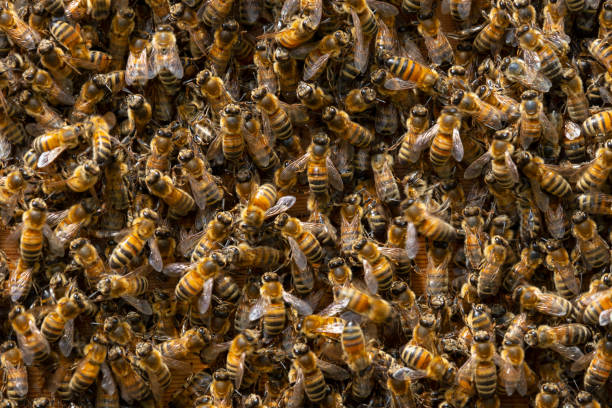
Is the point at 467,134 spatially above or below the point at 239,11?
below

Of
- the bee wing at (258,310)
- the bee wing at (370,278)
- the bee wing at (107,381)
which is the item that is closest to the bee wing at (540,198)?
the bee wing at (370,278)

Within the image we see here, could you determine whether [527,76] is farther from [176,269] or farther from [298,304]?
[176,269]

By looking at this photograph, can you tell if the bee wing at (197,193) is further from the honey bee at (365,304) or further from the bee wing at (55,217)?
the honey bee at (365,304)

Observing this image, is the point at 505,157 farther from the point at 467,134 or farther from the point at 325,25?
the point at 325,25

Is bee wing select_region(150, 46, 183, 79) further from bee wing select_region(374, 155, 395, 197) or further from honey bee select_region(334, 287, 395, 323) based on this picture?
honey bee select_region(334, 287, 395, 323)

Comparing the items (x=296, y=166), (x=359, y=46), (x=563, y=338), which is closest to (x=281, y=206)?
(x=296, y=166)

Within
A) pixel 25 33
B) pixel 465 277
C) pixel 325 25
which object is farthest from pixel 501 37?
pixel 25 33

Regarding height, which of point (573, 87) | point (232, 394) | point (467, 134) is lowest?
point (232, 394)
